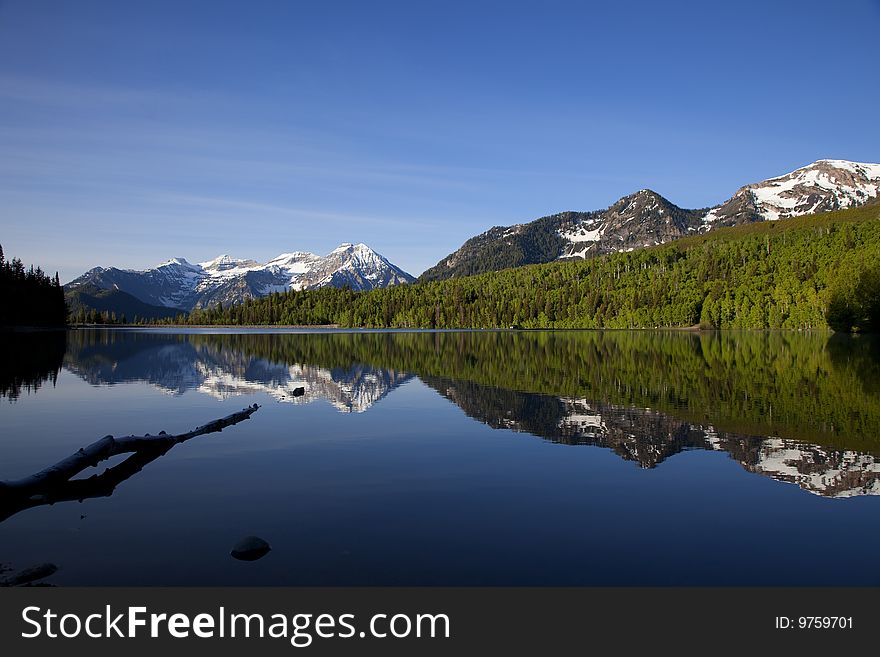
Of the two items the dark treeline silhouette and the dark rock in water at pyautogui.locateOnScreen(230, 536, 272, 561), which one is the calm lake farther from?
the dark treeline silhouette

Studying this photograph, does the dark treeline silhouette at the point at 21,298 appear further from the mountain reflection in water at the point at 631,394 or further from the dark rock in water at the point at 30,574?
the dark rock in water at the point at 30,574

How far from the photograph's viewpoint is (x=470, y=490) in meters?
18.3

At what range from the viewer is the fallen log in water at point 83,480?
1625 cm

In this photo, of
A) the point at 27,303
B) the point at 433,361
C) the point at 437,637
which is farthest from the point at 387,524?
the point at 27,303

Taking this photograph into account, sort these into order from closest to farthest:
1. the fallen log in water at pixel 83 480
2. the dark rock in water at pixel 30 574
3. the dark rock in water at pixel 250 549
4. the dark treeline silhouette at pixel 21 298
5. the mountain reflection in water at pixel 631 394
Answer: the dark rock in water at pixel 30 574
the dark rock in water at pixel 250 549
the fallen log in water at pixel 83 480
the mountain reflection in water at pixel 631 394
the dark treeline silhouette at pixel 21 298

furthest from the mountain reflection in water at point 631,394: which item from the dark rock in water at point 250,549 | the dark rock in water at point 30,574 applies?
the dark rock in water at point 30,574

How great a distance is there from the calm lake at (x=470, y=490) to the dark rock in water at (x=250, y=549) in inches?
8.2

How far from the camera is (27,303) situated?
180m

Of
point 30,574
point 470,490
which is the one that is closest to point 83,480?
point 30,574

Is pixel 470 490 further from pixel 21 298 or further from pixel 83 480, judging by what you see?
pixel 21 298

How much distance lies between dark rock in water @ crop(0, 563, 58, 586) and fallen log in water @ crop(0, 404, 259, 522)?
4.35 metres

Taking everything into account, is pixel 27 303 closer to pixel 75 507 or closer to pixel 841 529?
pixel 75 507

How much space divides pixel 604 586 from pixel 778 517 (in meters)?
6.67

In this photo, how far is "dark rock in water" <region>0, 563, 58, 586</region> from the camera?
11.6m
